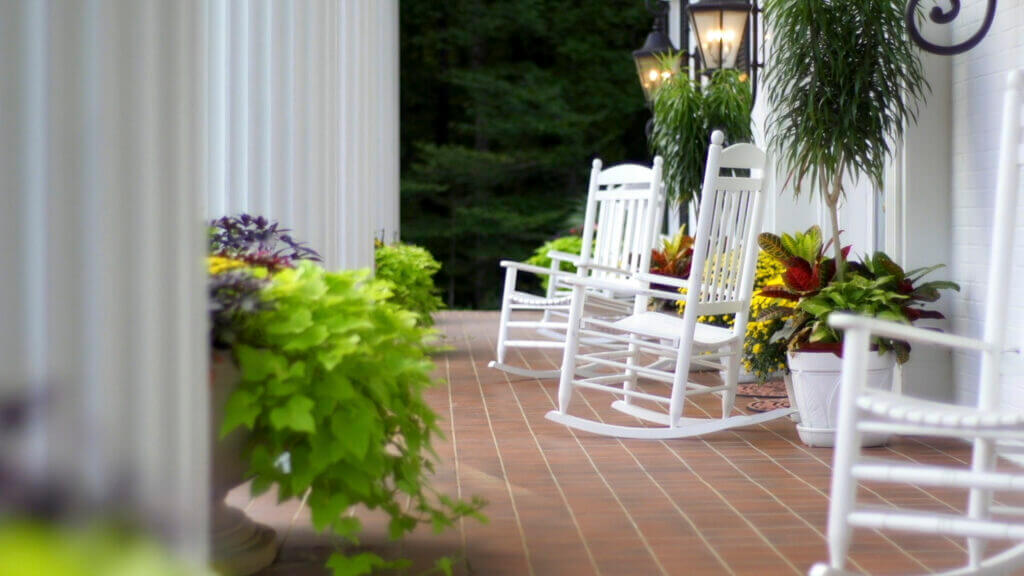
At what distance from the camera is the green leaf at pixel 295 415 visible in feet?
6.70

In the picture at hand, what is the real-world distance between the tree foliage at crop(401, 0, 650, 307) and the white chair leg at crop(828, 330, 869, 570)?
13244mm

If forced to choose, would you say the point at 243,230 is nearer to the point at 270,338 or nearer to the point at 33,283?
the point at 270,338

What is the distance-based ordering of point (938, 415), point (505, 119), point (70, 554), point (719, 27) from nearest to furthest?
point (70, 554) → point (938, 415) → point (719, 27) → point (505, 119)

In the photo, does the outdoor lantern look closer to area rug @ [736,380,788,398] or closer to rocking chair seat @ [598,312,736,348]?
area rug @ [736,380,788,398]

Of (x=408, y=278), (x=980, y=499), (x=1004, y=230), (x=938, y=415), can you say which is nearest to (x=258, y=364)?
(x=938, y=415)

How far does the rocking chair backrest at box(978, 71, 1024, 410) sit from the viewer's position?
245 centimetres

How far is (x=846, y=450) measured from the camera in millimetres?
2164

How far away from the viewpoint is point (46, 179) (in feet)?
3.89

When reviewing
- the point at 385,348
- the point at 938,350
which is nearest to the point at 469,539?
the point at 385,348

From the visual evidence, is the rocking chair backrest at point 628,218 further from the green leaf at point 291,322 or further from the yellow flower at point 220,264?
the green leaf at point 291,322

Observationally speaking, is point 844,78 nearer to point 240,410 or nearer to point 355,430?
point 355,430

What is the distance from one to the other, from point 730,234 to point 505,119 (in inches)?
465

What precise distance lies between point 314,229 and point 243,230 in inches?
28.2

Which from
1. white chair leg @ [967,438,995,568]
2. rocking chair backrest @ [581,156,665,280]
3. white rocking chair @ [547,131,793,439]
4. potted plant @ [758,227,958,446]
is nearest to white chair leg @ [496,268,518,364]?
rocking chair backrest @ [581,156,665,280]
